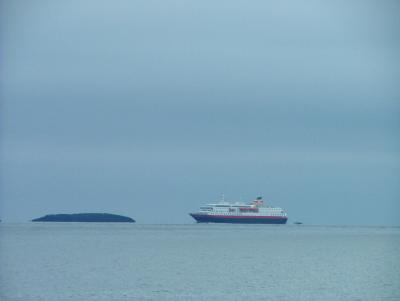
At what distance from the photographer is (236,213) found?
160 metres

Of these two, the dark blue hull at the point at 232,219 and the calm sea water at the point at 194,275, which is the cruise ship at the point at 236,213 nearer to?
the dark blue hull at the point at 232,219

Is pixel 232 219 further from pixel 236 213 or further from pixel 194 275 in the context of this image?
pixel 194 275

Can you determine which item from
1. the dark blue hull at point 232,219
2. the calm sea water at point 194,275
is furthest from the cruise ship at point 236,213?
the calm sea water at point 194,275

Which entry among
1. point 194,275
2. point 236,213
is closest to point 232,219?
point 236,213

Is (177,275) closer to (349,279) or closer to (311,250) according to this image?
(349,279)

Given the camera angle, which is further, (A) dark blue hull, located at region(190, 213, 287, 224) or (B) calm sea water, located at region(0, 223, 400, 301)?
(A) dark blue hull, located at region(190, 213, 287, 224)

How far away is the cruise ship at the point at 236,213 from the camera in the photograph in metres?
159

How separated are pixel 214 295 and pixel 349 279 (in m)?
10.7

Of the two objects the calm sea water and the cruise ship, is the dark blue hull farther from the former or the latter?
the calm sea water

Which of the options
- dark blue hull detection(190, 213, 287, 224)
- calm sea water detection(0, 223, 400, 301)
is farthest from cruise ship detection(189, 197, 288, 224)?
calm sea water detection(0, 223, 400, 301)

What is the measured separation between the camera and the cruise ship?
159125mm

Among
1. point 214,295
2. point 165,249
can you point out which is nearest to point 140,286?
point 214,295

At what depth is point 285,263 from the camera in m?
59.4

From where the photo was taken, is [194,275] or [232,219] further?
[232,219]
